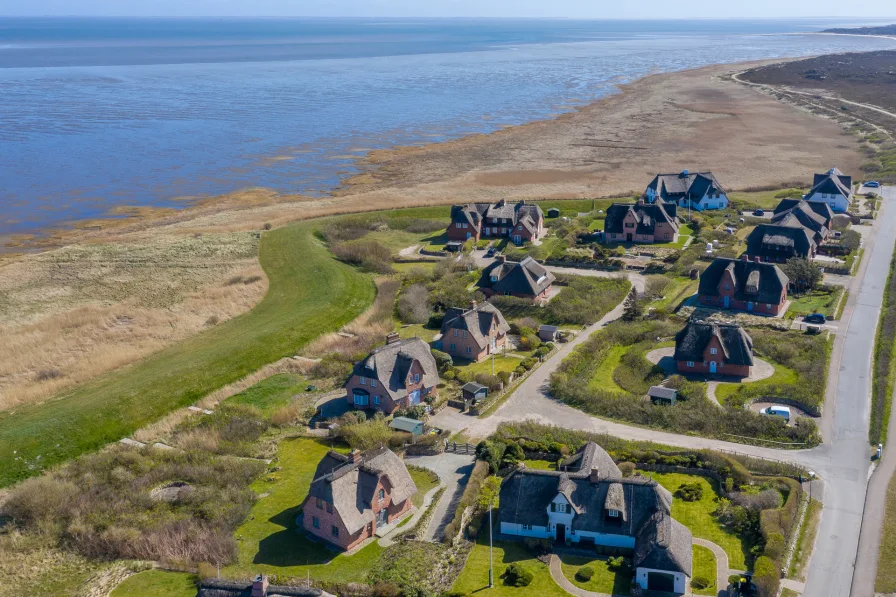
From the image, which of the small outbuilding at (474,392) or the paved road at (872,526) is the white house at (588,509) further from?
the small outbuilding at (474,392)

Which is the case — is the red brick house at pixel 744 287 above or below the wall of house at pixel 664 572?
above

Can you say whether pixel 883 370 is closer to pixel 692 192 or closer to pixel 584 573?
pixel 584 573

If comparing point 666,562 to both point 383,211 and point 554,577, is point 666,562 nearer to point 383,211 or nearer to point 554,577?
point 554,577

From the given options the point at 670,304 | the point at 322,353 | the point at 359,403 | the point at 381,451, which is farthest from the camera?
the point at 670,304

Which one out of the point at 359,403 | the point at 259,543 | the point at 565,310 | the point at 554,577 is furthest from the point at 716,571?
the point at 565,310

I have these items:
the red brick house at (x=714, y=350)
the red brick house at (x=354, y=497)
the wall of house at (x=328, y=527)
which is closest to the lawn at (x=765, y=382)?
the red brick house at (x=714, y=350)

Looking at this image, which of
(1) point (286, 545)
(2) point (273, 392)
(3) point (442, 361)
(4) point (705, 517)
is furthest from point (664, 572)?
(2) point (273, 392)
